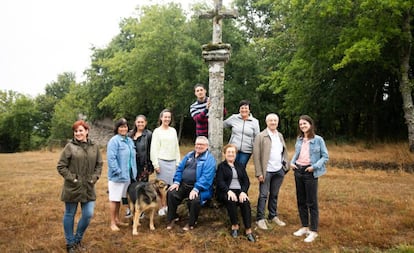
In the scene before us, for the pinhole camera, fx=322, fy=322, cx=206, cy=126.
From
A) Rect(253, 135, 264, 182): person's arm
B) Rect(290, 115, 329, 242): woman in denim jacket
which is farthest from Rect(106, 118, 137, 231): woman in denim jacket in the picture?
Rect(290, 115, 329, 242): woman in denim jacket

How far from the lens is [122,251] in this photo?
440 cm

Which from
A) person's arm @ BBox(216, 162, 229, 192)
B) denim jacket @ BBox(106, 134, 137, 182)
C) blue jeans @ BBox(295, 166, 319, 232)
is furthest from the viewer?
denim jacket @ BBox(106, 134, 137, 182)

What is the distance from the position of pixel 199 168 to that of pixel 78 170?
1.83 m

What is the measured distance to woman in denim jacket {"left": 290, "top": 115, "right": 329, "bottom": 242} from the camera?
15.8 ft

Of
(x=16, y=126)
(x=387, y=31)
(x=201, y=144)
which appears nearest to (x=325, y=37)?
(x=387, y=31)

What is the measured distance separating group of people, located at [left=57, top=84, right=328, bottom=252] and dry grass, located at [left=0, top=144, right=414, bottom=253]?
0.25 meters

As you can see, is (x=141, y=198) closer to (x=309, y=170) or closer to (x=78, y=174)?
(x=78, y=174)

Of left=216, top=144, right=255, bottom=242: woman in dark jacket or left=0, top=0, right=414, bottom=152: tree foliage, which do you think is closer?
left=216, top=144, right=255, bottom=242: woman in dark jacket

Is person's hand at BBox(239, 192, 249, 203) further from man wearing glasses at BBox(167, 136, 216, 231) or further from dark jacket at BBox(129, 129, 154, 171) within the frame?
dark jacket at BBox(129, 129, 154, 171)

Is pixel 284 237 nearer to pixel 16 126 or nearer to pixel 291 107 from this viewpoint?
pixel 291 107

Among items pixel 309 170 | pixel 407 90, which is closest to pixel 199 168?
pixel 309 170

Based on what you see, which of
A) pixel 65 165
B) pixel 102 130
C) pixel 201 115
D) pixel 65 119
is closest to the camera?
pixel 65 165

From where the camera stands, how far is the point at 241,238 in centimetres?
484

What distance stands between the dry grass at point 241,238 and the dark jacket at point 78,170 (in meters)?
0.84
